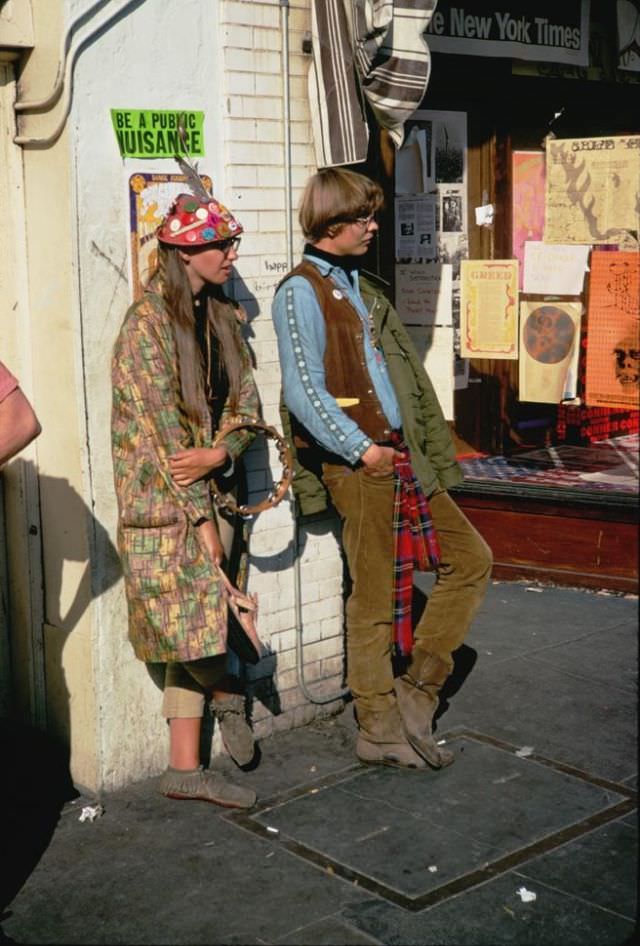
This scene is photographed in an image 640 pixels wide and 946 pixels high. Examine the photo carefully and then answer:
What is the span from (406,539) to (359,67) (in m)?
1.91

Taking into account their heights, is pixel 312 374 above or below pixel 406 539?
above

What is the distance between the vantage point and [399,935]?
400 centimetres

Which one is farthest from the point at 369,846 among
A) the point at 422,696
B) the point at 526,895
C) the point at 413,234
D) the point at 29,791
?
the point at 413,234

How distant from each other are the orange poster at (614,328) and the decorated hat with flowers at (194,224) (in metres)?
2.30

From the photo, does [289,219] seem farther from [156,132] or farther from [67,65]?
[67,65]

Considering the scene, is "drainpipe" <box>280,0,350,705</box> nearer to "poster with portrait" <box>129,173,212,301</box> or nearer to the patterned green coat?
"poster with portrait" <box>129,173,212,301</box>

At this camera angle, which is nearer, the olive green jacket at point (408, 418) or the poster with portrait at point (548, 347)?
the olive green jacket at point (408, 418)

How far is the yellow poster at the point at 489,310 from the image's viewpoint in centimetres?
684

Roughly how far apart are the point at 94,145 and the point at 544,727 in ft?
9.67

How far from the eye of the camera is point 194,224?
4742 mm

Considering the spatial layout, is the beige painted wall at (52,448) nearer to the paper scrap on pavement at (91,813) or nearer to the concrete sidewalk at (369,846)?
the paper scrap on pavement at (91,813)

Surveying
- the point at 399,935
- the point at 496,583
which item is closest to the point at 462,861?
the point at 399,935

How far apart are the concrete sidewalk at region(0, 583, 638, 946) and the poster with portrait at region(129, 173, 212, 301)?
184 cm

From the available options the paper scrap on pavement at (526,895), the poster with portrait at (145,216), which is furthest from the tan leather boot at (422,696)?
the poster with portrait at (145,216)
